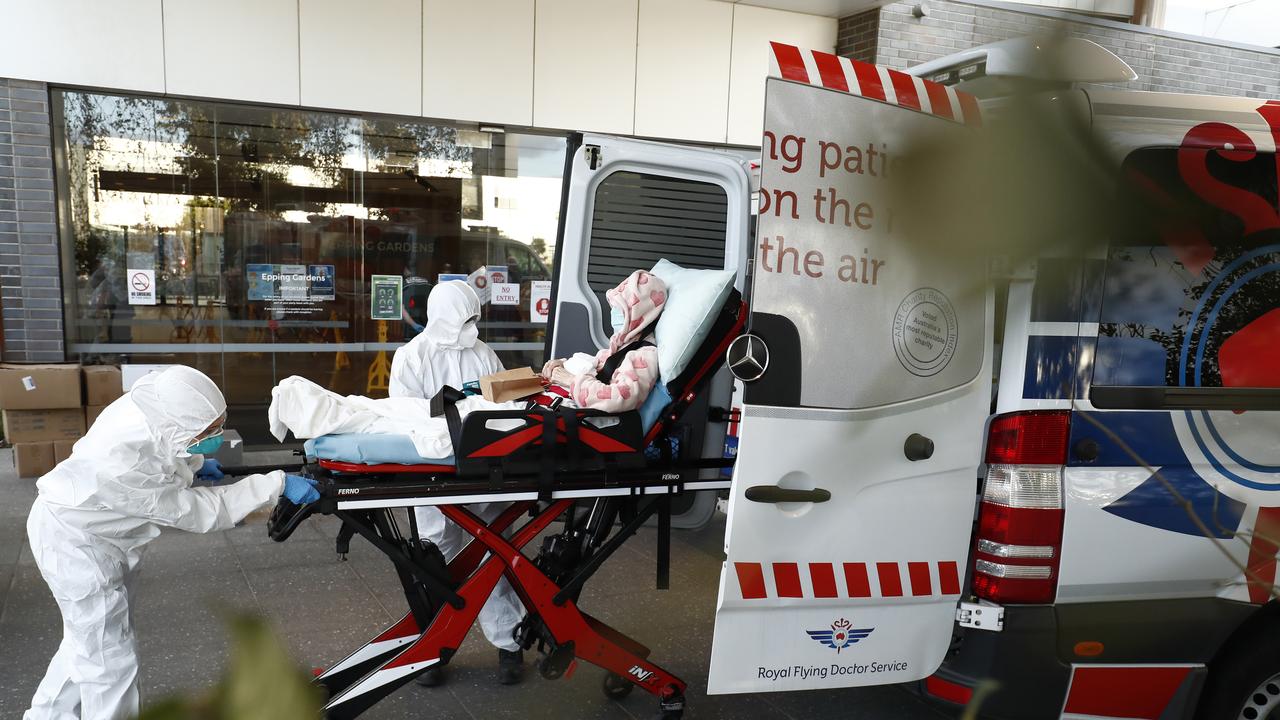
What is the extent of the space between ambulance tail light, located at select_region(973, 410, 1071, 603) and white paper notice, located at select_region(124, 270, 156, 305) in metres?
7.36

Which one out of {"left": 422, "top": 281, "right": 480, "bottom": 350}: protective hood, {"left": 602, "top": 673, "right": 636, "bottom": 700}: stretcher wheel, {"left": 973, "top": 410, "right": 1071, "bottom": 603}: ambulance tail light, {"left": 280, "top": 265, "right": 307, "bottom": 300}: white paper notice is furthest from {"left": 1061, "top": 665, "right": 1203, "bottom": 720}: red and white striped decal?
{"left": 280, "top": 265, "right": 307, "bottom": 300}: white paper notice

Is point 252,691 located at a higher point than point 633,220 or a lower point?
lower

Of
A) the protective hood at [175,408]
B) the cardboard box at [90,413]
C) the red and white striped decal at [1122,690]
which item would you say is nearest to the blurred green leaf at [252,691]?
the protective hood at [175,408]

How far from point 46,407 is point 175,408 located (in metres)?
4.66

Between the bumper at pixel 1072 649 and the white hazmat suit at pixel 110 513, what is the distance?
227cm

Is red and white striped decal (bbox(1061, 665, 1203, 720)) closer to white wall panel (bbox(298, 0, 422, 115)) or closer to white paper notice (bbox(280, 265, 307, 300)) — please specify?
white wall panel (bbox(298, 0, 422, 115))

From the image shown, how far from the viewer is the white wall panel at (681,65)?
8.34 meters

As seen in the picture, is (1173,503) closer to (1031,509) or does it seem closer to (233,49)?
(1031,509)

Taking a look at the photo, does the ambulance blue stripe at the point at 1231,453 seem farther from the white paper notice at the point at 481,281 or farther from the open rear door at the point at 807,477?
the white paper notice at the point at 481,281

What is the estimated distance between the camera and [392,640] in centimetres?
322

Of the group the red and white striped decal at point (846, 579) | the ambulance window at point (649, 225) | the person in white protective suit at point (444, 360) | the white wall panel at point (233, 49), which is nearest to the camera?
the red and white striped decal at point (846, 579)

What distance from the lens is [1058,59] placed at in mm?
443

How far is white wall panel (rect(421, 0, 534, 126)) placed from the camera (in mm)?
7773

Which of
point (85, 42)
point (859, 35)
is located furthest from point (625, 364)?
point (859, 35)
